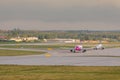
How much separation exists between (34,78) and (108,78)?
840cm

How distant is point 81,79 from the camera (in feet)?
131

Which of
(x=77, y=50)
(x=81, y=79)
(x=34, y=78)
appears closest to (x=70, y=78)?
(x=81, y=79)

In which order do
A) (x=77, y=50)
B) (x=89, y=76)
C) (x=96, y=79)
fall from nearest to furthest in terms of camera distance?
(x=96, y=79)
(x=89, y=76)
(x=77, y=50)

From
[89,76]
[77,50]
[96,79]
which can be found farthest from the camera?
[77,50]

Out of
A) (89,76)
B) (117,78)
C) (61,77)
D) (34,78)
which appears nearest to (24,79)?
(34,78)

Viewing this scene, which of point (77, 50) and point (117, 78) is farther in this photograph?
point (77, 50)

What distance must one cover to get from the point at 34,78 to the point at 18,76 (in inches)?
109


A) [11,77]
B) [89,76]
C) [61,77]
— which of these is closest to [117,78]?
[89,76]

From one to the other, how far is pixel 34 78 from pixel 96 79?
7.02 meters

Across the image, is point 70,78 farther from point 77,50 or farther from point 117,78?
point 77,50

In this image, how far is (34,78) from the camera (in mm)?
40625

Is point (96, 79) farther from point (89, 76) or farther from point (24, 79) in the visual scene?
point (24, 79)

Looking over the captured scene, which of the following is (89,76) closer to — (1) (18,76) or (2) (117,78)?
(2) (117,78)

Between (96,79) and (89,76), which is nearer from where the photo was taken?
(96,79)
